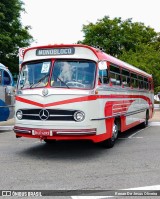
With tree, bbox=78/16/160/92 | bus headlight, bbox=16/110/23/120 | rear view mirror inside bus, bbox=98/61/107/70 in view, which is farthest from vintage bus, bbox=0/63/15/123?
tree, bbox=78/16/160/92

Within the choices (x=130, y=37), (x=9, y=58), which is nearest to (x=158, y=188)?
(x=9, y=58)

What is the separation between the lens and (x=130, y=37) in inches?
1658

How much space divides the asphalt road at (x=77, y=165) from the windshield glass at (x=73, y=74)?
73.3 inches

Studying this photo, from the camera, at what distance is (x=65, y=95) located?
805cm

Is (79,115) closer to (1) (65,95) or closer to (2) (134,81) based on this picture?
(1) (65,95)

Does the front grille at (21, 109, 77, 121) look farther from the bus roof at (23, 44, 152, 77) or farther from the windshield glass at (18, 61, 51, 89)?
the bus roof at (23, 44, 152, 77)

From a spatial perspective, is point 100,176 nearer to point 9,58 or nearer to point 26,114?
point 26,114

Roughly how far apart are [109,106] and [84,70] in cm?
146

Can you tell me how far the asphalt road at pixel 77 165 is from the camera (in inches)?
244

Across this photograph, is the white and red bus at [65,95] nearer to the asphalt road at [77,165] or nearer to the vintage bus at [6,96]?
the asphalt road at [77,165]

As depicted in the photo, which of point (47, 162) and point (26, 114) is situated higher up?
point (26, 114)

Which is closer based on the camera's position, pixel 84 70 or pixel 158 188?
pixel 158 188

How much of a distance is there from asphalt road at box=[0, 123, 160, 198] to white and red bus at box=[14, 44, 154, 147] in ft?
1.84

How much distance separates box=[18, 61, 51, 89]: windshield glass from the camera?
8562 mm
